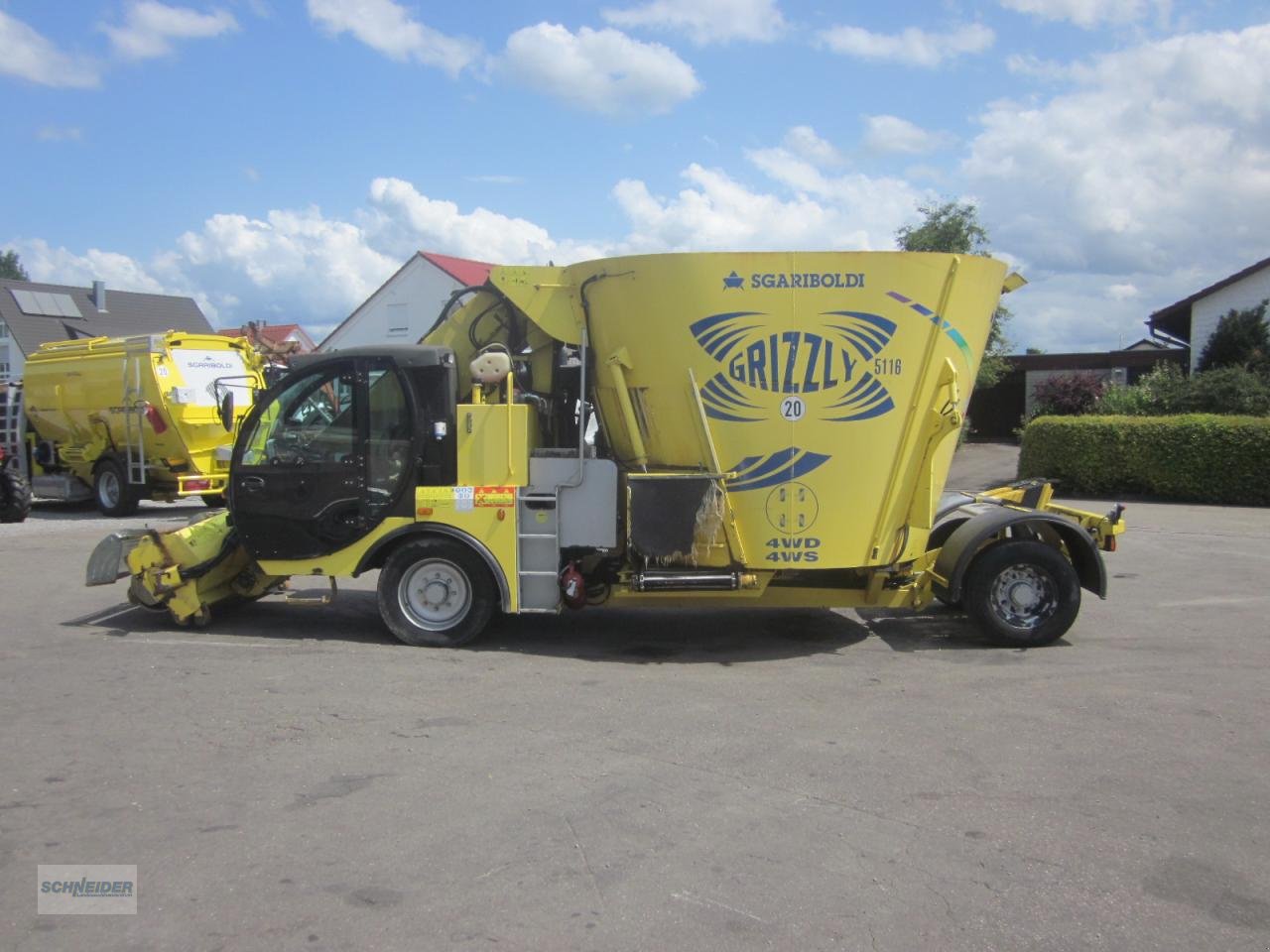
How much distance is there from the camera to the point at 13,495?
55.4ft

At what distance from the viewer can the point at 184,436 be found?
17.0 meters

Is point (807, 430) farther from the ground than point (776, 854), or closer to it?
farther from the ground

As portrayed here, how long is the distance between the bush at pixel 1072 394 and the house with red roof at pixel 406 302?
797 inches

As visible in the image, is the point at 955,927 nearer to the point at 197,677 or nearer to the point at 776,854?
the point at 776,854

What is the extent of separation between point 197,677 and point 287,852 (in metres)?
3.16

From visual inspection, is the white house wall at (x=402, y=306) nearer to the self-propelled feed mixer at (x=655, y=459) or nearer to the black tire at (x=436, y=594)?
the self-propelled feed mixer at (x=655, y=459)

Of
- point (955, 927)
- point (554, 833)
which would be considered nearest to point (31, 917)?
point (554, 833)

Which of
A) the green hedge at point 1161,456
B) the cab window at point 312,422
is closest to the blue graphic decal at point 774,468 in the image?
the cab window at point 312,422

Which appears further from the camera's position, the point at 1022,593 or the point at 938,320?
the point at 1022,593

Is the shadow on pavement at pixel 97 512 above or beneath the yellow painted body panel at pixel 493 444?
beneath

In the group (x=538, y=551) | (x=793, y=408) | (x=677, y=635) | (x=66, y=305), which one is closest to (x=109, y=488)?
(x=538, y=551)

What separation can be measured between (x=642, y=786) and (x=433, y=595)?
3403 mm

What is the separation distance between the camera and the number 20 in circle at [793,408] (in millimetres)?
7488

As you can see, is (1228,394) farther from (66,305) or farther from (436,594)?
(66,305)
